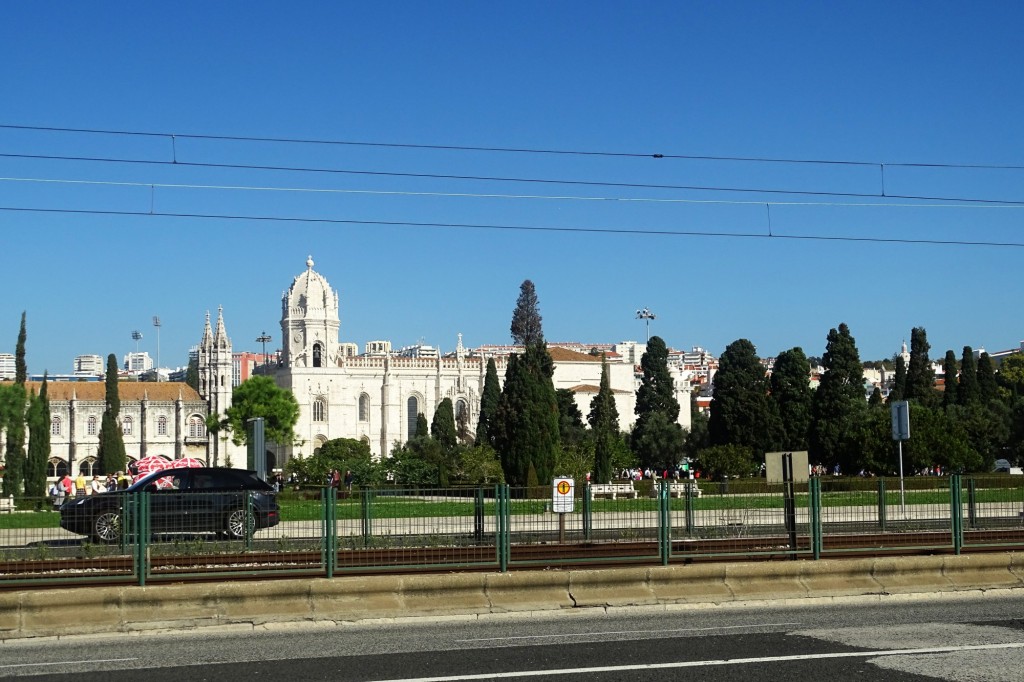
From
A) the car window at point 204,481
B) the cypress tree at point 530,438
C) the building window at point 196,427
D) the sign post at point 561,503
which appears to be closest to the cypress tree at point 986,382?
the cypress tree at point 530,438

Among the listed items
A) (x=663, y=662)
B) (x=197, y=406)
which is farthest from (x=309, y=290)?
(x=663, y=662)

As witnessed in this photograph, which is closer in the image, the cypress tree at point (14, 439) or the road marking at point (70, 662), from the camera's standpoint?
the road marking at point (70, 662)

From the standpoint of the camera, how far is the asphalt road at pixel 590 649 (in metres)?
10.8

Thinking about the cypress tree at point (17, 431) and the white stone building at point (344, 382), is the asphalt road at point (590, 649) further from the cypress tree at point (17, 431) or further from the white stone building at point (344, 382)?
the white stone building at point (344, 382)

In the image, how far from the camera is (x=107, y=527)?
55.7ft

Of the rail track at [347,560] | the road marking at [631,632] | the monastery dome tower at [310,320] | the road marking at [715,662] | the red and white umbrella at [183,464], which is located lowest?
the road marking at [631,632]

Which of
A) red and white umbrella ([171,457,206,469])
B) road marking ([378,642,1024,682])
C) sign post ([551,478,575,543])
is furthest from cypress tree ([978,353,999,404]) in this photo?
road marking ([378,642,1024,682])

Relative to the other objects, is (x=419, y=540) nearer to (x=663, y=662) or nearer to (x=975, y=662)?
(x=663, y=662)

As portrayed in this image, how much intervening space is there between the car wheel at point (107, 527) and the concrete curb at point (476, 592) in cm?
224

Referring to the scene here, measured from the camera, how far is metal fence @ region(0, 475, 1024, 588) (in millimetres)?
15812

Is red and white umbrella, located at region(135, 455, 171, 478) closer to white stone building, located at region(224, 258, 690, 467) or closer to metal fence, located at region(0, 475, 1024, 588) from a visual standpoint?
metal fence, located at region(0, 475, 1024, 588)

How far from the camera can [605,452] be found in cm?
5838

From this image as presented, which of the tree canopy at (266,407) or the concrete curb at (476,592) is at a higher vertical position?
the tree canopy at (266,407)

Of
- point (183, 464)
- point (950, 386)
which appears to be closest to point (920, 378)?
point (950, 386)
